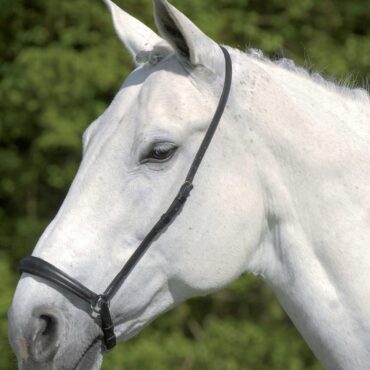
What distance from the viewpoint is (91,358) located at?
90.0 inches

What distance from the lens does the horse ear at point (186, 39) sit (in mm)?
2283

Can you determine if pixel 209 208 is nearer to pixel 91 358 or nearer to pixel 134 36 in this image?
pixel 91 358

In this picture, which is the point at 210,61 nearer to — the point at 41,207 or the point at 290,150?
the point at 290,150

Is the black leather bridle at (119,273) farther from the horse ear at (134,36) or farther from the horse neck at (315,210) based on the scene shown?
the horse ear at (134,36)

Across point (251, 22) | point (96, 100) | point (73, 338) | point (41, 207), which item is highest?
point (73, 338)

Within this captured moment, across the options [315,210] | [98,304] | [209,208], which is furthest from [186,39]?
[98,304]

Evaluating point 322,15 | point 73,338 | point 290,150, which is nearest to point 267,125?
point 290,150

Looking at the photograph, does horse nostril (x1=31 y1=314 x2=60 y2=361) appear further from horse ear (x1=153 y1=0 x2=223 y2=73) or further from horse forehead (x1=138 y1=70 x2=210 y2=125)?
horse ear (x1=153 y1=0 x2=223 y2=73)

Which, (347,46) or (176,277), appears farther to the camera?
(347,46)

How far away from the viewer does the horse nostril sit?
218cm

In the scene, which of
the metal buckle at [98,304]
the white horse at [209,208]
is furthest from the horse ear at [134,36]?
the metal buckle at [98,304]

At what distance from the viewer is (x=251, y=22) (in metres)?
5.74

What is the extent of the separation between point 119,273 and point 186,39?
0.68 metres

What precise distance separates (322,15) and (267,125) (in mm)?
3772
